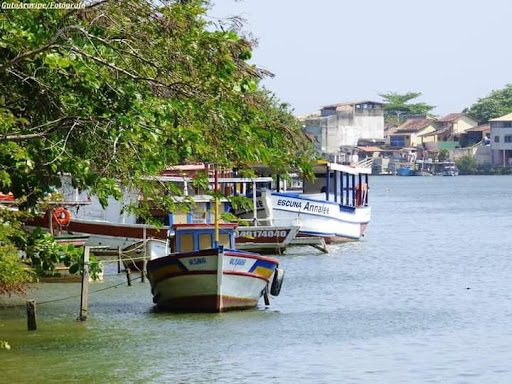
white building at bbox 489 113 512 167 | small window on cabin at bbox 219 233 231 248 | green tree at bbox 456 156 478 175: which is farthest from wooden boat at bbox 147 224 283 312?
green tree at bbox 456 156 478 175

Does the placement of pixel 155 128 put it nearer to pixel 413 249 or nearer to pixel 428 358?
pixel 428 358

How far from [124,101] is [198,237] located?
12.2 meters

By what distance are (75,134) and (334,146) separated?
165 metres

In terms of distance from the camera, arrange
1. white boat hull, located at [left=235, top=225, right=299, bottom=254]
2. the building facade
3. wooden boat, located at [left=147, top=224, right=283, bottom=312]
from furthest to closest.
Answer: the building facade
white boat hull, located at [left=235, top=225, right=299, bottom=254]
wooden boat, located at [left=147, top=224, right=283, bottom=312]

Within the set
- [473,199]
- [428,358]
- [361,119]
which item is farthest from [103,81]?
[361,119]

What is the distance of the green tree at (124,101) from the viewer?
16.8 metres

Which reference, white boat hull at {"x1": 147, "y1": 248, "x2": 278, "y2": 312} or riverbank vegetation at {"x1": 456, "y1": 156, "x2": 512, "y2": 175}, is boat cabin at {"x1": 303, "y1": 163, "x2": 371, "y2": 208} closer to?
white boat hull at {"x1": 147, "y1": 248, "x2": 278, "y2": 312}

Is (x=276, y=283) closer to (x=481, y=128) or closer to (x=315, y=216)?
(x=315, y=216)

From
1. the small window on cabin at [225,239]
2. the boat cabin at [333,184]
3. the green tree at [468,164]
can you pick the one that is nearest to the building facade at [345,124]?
the green tree at [468,164]

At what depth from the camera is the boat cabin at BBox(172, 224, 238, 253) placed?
96.3 ft

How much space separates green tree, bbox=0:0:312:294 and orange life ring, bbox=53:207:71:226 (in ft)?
56.9

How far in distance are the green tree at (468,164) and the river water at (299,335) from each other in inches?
6172

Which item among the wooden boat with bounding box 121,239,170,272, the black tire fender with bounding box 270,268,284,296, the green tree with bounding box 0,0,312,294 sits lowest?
the black tire fender with bounding box 270,268,284,296

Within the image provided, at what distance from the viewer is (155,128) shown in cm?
1720
